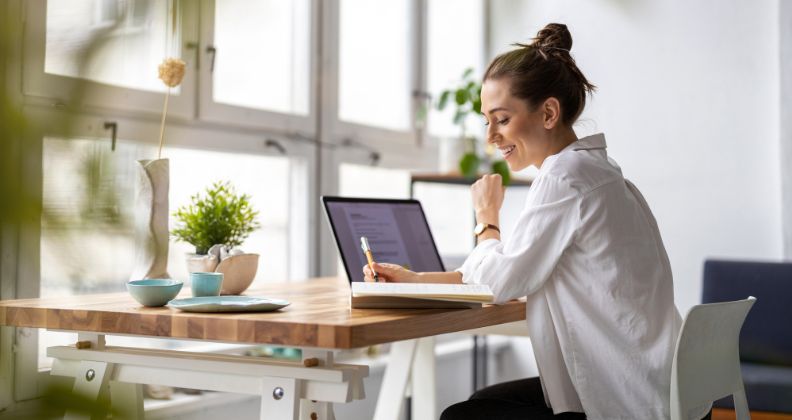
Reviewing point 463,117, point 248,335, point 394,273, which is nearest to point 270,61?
point 463,117

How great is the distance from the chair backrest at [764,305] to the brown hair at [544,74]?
1.73 meters

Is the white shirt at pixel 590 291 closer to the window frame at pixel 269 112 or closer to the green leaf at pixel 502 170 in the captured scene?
the window frame at pixel 269 112

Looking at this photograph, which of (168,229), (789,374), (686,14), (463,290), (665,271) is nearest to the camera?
(463,290)

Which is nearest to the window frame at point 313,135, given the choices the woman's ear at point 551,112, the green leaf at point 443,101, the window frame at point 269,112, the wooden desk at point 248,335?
the window frame at point 269,112

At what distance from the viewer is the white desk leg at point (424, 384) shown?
8.78 feet

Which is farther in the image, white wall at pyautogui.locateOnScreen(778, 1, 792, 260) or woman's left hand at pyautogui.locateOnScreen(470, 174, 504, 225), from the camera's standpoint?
white wall at pyautogui.locateOnScreen(778, 1, 792, 260)

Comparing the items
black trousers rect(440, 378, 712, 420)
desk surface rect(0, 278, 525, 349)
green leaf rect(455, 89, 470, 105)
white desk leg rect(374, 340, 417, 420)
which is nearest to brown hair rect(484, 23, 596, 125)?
desk surface rect(0, 278, 525, 349)

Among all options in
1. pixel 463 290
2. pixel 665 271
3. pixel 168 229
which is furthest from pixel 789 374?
pixel 168 229

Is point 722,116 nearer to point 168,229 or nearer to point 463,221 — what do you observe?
point 463,221

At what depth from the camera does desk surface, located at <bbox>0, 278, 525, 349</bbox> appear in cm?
116

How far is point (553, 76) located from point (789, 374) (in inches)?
63.1

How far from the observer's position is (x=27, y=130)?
0.20 meters

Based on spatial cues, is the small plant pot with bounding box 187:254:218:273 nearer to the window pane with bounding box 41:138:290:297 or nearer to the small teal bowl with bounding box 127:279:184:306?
the small teal bowl with bounding box 127:279:184:306

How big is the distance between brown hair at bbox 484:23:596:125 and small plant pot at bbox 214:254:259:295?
2.02 ft
